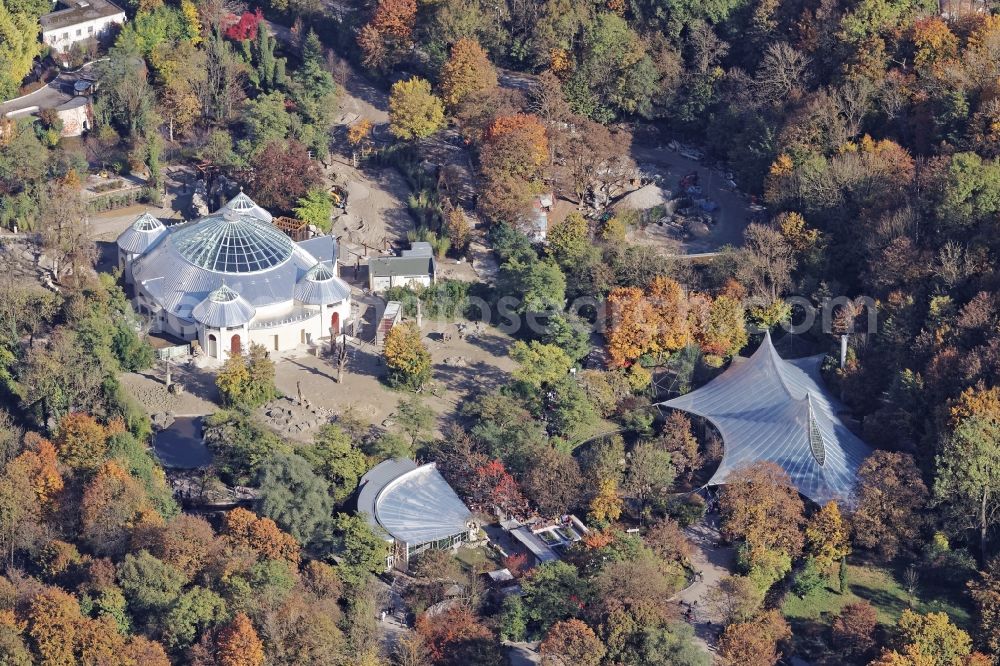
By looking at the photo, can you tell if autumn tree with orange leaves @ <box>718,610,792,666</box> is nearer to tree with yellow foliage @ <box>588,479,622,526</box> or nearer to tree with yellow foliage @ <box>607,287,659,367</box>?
tree with yellow foliage @ <box>588,479,622,526</box>

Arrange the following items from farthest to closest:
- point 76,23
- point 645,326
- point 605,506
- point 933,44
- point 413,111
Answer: point 76,23 → point 413,111 → point 933,44 → point 645,326 → point 605,506

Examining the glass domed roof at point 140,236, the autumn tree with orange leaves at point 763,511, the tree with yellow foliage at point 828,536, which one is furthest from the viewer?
the glass domed roof at point 140,236

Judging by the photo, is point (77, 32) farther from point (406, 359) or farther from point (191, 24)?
point (406, 359)

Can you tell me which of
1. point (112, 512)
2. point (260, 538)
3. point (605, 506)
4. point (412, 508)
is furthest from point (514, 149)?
point (112, 512)

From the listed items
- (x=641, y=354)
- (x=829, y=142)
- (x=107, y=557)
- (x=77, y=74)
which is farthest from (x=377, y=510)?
(x=77, y=74)

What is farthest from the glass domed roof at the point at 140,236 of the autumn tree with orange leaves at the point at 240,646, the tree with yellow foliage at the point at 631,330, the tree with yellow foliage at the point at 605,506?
the autumn tree with orange leaves at the point at 240,646

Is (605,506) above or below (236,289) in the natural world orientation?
below

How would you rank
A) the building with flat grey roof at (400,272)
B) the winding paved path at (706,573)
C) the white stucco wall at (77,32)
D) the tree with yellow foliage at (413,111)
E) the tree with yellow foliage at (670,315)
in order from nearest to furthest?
the winding paved path at (706,573) < the tree with yellow foliage at (670,315) < the building with flat grey roof at (400,272) < the tree with yellow foliage at (413,111) < the white stucco wall at (77,32)

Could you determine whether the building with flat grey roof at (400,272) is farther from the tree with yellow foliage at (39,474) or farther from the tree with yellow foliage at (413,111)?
the tree with yellow foliage at (39,474)
